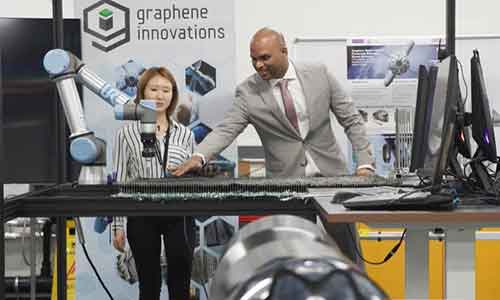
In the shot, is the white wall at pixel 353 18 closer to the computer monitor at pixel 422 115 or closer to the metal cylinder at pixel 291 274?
the computer monitor at pixel 422 115

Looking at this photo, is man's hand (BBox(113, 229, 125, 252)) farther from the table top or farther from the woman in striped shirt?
the table top

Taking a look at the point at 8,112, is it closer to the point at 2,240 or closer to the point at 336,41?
the point at 2,240

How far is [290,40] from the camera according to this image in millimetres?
4617

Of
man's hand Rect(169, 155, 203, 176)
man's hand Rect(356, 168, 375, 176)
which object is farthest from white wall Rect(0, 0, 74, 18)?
man's hand Rect(356, 168, 375, 176)

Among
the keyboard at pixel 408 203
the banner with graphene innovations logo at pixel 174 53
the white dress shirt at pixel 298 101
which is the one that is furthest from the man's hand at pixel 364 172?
the banner with graphene innovations logo at pixel 174 53

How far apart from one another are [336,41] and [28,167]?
218cm

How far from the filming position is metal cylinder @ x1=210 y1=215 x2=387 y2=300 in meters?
0.26

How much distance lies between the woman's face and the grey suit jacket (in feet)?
1.93

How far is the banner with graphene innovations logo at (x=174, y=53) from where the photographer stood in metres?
4.02

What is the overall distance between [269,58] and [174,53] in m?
0.94

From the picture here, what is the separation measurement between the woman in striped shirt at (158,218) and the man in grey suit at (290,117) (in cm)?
25

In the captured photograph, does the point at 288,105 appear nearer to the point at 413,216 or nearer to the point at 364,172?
the point at 364,172

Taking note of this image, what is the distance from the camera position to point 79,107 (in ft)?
8.20

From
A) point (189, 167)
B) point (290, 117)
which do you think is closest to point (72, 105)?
point (189, 167)
